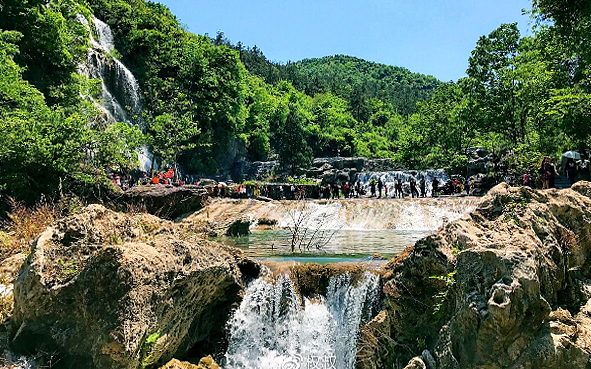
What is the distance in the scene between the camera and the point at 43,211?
31.3 feet

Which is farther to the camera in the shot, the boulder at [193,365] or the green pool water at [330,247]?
the green pool water at [330,247]

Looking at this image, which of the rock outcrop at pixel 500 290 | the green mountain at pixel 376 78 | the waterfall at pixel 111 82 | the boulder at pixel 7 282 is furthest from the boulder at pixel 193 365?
the green mountain at pixel 376 78

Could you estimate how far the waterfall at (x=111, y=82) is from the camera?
111 ft

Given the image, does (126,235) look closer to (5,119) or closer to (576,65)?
(5,119)

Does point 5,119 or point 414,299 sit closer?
point 414,299

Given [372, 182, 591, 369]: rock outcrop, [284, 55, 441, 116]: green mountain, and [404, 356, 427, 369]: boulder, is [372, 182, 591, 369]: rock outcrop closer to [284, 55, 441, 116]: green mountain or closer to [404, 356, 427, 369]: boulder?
[404, 356, 427, 369]: boulder

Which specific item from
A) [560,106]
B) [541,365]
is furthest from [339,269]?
[560,106]

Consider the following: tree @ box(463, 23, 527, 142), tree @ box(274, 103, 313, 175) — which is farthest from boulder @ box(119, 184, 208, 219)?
tree @ box(274, 103, 313, 175)

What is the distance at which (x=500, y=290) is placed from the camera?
422cm

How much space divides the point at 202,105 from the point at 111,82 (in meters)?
14.2

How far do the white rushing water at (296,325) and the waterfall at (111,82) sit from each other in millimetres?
28289

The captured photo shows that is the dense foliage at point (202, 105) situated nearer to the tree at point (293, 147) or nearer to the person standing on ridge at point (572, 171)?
the tree at point (293, 147)

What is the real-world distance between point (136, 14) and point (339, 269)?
156 feet

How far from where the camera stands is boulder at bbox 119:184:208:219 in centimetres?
2405
